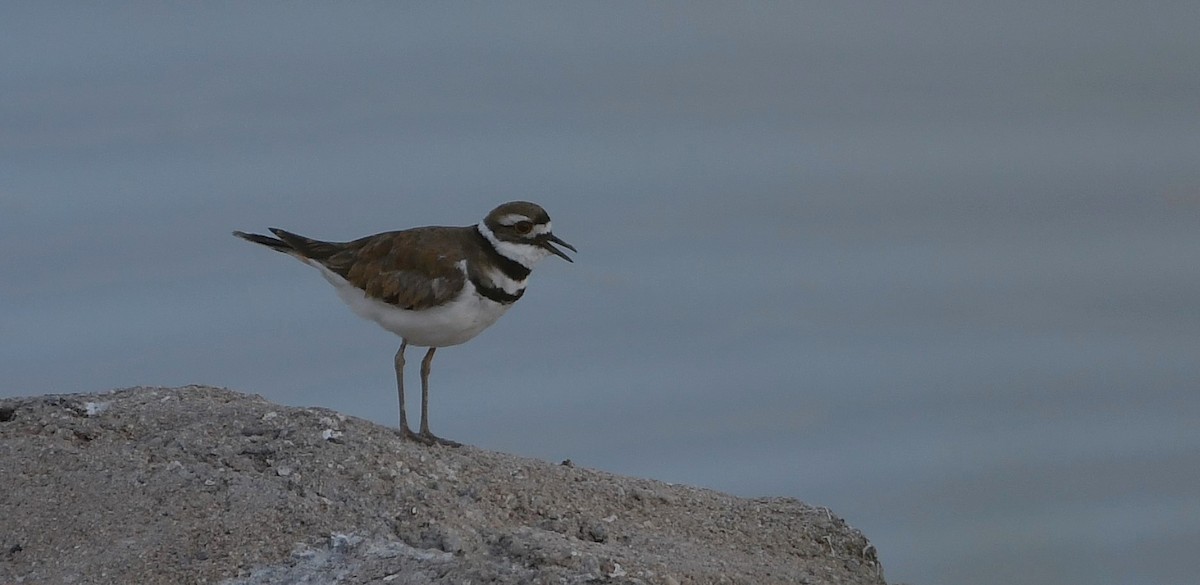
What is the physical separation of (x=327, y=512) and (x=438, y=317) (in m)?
1.30

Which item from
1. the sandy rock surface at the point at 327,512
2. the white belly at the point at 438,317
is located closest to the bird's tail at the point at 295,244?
the white belly at the point at 438,317

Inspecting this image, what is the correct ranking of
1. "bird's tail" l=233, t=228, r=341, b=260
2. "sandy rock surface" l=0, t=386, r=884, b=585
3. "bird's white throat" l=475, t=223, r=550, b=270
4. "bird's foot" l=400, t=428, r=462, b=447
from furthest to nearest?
"bird's tail" l=233, t=228, r=341, b=260 < "bird's white throat" l=475, t=223, r=550, b=270 < "bird's foot" l=400, t=428, r=462, b=447 < "sandy rock surface" l=0, t=386, r=884, b=585

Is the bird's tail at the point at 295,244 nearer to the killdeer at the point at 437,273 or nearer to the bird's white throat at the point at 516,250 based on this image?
the killdeer at the point at 437,273

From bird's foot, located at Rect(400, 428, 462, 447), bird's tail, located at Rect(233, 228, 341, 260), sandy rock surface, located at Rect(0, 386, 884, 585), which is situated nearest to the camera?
sandy rock surface, located at Rect(0, 386, 884, 585)

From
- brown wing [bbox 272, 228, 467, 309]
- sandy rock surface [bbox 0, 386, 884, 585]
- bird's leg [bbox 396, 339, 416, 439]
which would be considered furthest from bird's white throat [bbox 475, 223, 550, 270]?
sandy rock surface [bbox 0, 386, 884, 585]

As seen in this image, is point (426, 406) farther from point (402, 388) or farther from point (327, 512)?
point (327, 512)

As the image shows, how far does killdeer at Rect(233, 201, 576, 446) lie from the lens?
4.93m

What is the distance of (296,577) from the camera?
11.3 feet

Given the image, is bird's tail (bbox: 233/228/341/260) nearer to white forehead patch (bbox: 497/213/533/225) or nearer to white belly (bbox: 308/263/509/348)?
white belly (bbox: 308/263/509/348)

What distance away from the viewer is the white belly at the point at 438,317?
16.2 ft

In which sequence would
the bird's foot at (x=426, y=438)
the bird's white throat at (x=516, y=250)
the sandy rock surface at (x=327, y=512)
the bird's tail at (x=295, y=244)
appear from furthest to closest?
1. the bird's tail at (x=295, y=244)
2. the bird's white throat at (x=516, y=250)
3. the bird's foot at (x=426, y=438)
4. the sandy rock surface at (x=327, y=512)

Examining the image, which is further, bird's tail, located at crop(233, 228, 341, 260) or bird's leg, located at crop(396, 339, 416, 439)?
bird's tail, located at crop(233, 228, 341, 260)

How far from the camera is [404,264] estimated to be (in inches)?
196

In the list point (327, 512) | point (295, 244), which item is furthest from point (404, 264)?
point (327, 512)
